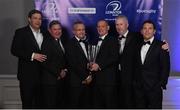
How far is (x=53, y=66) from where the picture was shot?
4949 mm

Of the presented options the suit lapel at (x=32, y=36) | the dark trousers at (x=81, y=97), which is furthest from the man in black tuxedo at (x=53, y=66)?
the dark trousers at (x=81, y=97)

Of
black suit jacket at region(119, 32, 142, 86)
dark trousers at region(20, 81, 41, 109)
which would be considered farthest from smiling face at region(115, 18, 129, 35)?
dark trousers at region(20, 81, 41, 109)

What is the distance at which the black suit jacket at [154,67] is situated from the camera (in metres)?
4.70

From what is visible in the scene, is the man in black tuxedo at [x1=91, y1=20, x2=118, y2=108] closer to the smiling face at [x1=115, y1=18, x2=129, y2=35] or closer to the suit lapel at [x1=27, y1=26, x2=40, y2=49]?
the smiling face at [x1=115, y1=18, x2=129, y2=35]

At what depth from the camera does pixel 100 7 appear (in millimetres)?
5133

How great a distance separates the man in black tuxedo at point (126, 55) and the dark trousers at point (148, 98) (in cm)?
16

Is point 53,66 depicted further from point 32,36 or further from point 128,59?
point 128,59

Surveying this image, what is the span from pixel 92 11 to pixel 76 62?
2.54ft

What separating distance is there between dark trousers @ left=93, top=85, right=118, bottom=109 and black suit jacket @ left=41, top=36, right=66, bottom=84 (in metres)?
0.59

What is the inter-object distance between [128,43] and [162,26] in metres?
0.94

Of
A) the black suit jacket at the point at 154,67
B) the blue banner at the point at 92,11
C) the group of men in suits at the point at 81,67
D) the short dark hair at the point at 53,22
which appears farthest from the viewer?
the blue banner at the point at 92,11

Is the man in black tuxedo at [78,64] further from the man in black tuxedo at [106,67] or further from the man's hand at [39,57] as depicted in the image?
the man's hand at [39,57]

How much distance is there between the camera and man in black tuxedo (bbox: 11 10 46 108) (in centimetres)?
486

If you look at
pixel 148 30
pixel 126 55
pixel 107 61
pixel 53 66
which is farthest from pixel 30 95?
pixel 148 30
